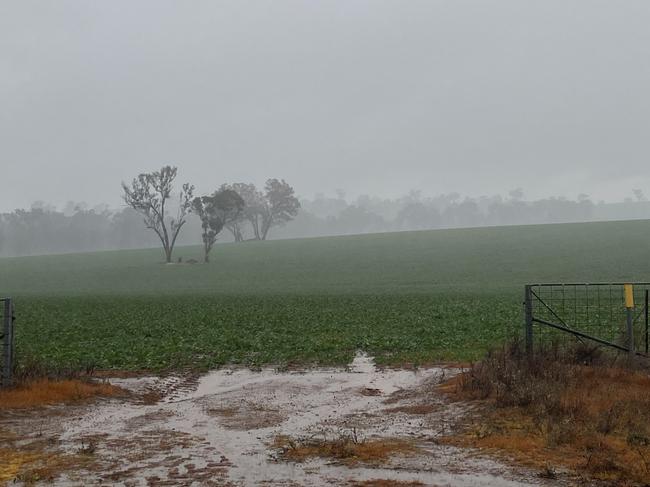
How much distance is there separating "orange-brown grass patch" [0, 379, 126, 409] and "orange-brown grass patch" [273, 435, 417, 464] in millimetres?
5335

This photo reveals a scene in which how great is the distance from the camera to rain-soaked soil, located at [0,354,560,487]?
7.16 meters

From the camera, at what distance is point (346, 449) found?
8.06 m

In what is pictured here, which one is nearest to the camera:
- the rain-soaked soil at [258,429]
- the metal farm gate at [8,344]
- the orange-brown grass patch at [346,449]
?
the rain-soaked soil at [258,429]

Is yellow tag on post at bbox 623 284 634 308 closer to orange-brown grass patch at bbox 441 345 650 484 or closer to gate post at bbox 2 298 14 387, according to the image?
orange-brown grass patch at bbox 441 345 650 484

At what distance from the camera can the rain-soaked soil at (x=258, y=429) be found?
7.16 meters

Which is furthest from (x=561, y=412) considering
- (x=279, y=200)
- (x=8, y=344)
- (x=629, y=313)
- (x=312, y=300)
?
(x=279, y=200)

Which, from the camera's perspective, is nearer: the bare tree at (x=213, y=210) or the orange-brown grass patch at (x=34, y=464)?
the orange-brown grass patch at (x=34, y=464)

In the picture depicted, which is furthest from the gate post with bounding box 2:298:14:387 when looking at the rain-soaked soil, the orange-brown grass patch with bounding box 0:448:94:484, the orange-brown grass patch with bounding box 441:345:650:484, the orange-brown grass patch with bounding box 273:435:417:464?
the orange-brown grass patch with bounding box 441:345:650:484

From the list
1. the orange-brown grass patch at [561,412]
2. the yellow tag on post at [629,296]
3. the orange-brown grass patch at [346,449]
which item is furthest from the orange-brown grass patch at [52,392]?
the yellow tag on post at [629,296]

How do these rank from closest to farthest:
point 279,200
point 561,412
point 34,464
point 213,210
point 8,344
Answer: point 34,464 < point 561,412 < point 8,344 < point 213,210 < point 279,200

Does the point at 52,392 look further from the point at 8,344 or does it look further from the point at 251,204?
the point at 251,204

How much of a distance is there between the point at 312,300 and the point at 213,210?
45823 mm

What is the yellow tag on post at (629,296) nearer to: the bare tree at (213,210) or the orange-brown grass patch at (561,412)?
the orange-brown grass patch at (561,412)

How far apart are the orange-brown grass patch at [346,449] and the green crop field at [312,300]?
7994mm
